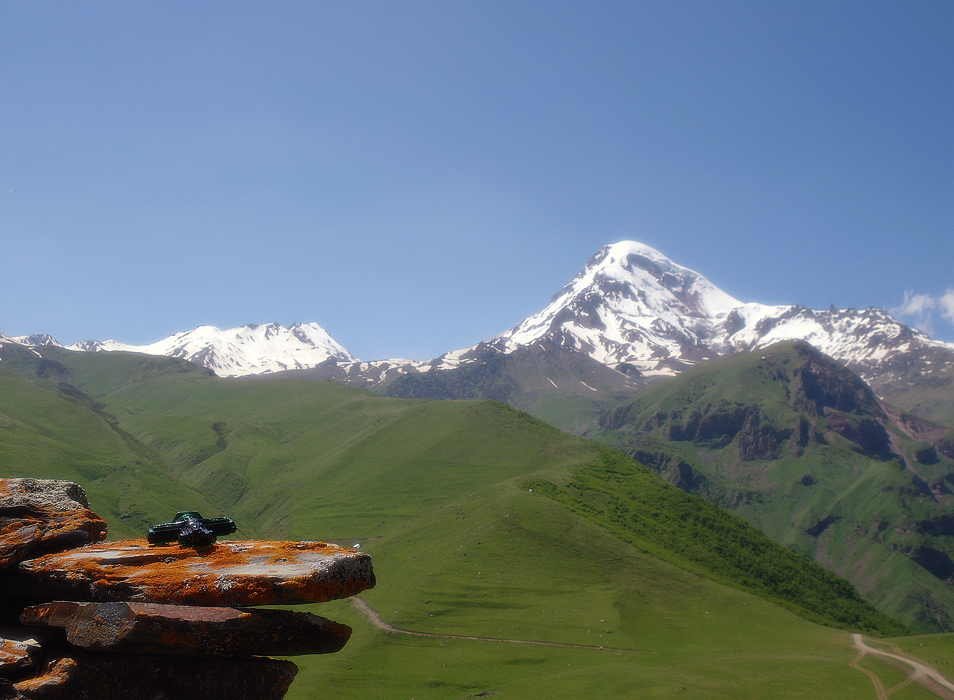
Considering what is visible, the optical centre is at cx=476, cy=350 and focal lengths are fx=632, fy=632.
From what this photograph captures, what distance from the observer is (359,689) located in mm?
70688

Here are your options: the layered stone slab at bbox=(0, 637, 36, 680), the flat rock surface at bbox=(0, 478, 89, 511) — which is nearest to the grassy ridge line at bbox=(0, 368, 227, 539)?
the flat rock surface at bbox=(0, 478, 89, 511)

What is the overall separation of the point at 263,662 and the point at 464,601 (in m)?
92.8

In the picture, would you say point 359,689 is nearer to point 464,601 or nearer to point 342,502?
point 464,601

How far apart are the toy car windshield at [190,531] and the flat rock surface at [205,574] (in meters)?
0.19

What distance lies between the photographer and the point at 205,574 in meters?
7.80

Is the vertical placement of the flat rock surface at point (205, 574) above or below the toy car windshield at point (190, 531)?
below

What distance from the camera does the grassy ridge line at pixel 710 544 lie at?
412 feet

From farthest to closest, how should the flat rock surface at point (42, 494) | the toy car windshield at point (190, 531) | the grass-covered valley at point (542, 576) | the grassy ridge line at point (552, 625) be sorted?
1. the grass-covered valley at point (542, 576)
2. the grassy ridge line at point (552, 625)
3. the flat rock surface at point (42, 494)
4. the toy car windshield at point (190, 531)

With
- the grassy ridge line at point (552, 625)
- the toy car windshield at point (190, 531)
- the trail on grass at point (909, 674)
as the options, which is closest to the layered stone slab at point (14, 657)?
the toy car windshield at point (190, 531)

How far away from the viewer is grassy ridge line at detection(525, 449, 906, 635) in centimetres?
12550

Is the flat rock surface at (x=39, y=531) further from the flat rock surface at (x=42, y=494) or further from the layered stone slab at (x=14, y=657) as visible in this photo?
the layered stone slab at (x=14, y=657)

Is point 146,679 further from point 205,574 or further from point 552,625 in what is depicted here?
point 552,625

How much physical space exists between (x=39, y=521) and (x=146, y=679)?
326 cm

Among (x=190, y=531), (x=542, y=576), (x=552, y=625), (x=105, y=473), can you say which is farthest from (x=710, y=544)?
(x=105, y=473)
